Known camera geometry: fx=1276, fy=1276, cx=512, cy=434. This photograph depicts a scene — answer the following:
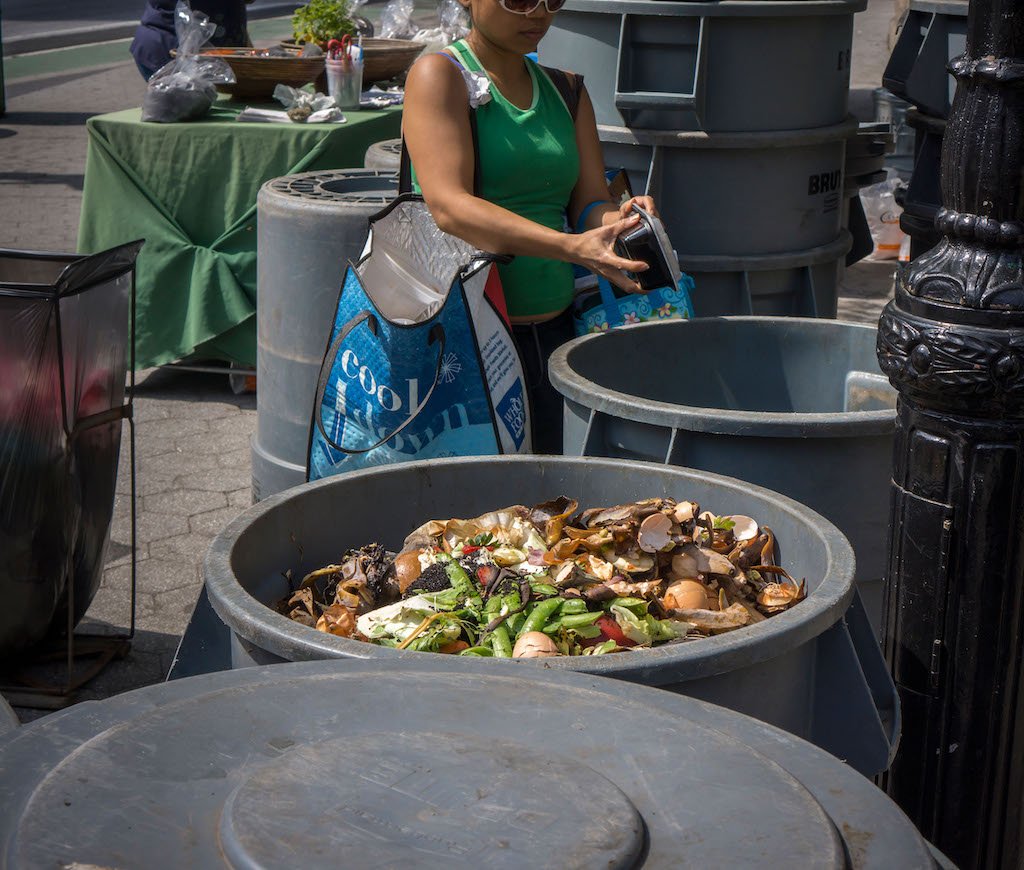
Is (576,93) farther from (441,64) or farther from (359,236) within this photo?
(359,236)

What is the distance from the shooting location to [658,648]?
5.10 ft

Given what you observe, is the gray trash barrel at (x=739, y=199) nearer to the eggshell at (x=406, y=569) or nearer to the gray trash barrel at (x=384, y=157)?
the gray trash barrel at (x=384, y=157)

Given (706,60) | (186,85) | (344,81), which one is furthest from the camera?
(344,81)

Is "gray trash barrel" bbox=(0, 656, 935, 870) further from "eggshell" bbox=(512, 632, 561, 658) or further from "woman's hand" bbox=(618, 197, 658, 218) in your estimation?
"woman's hand" bbox=(618, 197, 658, 218)

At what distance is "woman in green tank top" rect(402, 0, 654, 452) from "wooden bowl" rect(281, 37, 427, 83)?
3.98 m

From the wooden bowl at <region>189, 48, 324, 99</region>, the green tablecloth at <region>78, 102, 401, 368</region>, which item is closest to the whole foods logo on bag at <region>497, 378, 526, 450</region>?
the green tablecloth at <region>78, 102, 401, 368</region>

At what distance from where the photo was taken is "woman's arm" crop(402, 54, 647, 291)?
2539 mm

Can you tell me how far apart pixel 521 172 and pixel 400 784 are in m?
1.90

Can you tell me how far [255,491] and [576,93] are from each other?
6.30ft

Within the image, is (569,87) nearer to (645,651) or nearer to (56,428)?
(56,428)

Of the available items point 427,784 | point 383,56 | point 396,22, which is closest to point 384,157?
point 383,56

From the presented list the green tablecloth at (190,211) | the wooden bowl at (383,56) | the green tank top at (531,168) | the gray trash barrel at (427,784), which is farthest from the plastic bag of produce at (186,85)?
the gray trash barrel at (427,784)

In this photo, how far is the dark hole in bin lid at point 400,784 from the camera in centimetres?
97

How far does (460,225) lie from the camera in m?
2.58
